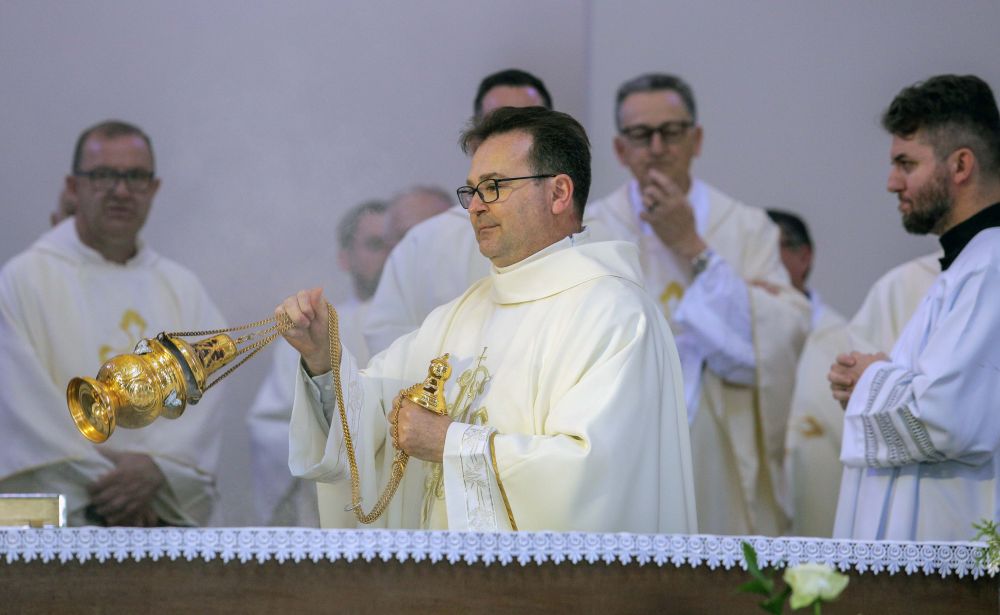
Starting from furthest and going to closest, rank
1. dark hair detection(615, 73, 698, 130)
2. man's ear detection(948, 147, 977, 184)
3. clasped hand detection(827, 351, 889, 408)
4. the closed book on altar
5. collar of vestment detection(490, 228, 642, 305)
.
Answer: dark hair detection(615, 73, 698, 130)
man's ear detection(948, 147, 977, 184)
clasped hand detection(827, 351, 889, 408)
collar of vestment detection(490, 228, 642, 305)
the closed book on altar

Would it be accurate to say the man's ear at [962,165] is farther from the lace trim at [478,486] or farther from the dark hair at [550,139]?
the lace trim at [478,486]

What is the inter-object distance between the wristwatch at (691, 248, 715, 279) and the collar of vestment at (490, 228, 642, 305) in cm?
223

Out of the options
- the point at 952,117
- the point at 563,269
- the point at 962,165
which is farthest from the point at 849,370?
the point at 563,269

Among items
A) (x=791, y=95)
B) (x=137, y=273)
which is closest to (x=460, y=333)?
(x=137, y=273)

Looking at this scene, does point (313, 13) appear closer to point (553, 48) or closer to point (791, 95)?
point (553, 48)

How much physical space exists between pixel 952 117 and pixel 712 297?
1.53 m

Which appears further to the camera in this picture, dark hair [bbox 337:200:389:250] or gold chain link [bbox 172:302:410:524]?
dark hair [bbox 337:200:389:250]

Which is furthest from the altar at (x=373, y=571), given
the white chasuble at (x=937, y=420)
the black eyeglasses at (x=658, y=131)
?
the black eyeglasses at (x=658, y=131)

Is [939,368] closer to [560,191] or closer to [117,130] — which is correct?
[560,191]

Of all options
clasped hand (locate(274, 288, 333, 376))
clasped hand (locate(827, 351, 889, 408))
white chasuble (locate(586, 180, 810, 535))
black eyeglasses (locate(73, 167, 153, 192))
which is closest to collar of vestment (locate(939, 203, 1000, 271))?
clasped hand (locate(827, 351, 889, 408))

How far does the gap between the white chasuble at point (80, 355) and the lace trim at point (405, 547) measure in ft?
10.8

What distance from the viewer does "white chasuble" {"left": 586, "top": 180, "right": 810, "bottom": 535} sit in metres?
6.30

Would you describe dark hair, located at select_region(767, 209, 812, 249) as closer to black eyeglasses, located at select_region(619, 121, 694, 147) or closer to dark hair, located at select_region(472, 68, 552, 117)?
black eyeglasses, located at select_region(619, 121, 694, 147)

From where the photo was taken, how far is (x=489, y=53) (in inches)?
269
